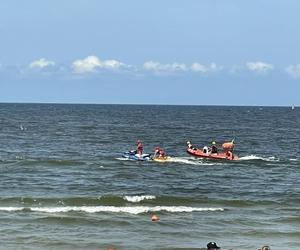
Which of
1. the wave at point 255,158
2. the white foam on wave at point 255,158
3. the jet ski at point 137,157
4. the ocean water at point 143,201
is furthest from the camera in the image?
the white foam on wave at point 255,158

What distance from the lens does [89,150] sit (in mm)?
65062

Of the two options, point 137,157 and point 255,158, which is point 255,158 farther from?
point 137,157

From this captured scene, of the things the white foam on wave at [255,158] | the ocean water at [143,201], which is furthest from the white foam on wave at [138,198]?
the white foam on wave at [255,158]

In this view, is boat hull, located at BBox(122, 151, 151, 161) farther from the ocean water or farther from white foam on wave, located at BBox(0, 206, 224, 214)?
white foam on wave, located at BBox(0, 206, 224, 214)

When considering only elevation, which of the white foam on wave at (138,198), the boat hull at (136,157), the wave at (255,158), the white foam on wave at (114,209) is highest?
the boat hull at (136,157)

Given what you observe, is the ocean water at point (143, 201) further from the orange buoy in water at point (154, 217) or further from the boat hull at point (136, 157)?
the boat hull at point (136, 157)

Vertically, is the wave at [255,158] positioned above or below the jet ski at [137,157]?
below

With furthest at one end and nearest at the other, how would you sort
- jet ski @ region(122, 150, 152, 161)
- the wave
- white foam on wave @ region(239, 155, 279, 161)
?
white foam on wave @ region(239, 155, 279, 161), the wave, jet ski @ region(122, 150, 152, 161)

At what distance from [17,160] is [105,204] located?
2122 cm

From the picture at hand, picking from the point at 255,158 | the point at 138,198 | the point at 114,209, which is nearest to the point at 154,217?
the point at 114,209

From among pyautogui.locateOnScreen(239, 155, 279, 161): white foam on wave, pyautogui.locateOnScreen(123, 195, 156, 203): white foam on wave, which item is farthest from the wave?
pyautogui.locateOnScreen(123, 195, 156, 203): white foam on wave

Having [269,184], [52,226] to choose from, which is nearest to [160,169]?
[269,184]

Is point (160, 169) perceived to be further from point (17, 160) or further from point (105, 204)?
point (105, 204)

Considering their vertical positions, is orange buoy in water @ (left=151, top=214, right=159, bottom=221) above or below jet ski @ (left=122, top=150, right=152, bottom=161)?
below
